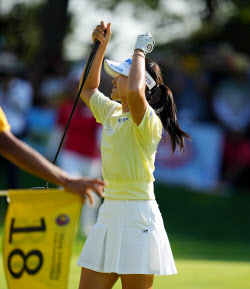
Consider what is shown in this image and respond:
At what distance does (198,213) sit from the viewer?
44.9 feet

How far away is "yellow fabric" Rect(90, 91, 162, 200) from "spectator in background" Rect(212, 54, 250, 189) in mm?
9761

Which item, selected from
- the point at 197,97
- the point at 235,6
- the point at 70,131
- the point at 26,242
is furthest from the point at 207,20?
the point at 26,242

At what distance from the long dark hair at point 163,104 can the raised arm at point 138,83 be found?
0.30 meters

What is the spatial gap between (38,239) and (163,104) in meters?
1.64

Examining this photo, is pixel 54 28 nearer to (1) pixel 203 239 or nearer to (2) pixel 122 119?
(1) pixel 203 239

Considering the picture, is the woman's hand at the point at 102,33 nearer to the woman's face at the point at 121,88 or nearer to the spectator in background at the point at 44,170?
the woman's face at the point at 121,88

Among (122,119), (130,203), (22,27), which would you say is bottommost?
(130,203)

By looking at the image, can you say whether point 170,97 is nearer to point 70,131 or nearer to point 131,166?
point 131,166

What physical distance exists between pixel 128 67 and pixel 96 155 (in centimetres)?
605

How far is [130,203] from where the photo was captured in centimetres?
466

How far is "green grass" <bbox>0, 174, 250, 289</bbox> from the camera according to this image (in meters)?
7.12

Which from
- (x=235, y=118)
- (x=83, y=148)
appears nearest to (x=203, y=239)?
(x=83, y=148)

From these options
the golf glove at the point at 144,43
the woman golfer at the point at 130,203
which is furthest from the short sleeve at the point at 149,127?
the golf glove at the point at 144,43

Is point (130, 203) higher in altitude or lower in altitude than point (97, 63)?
lower
